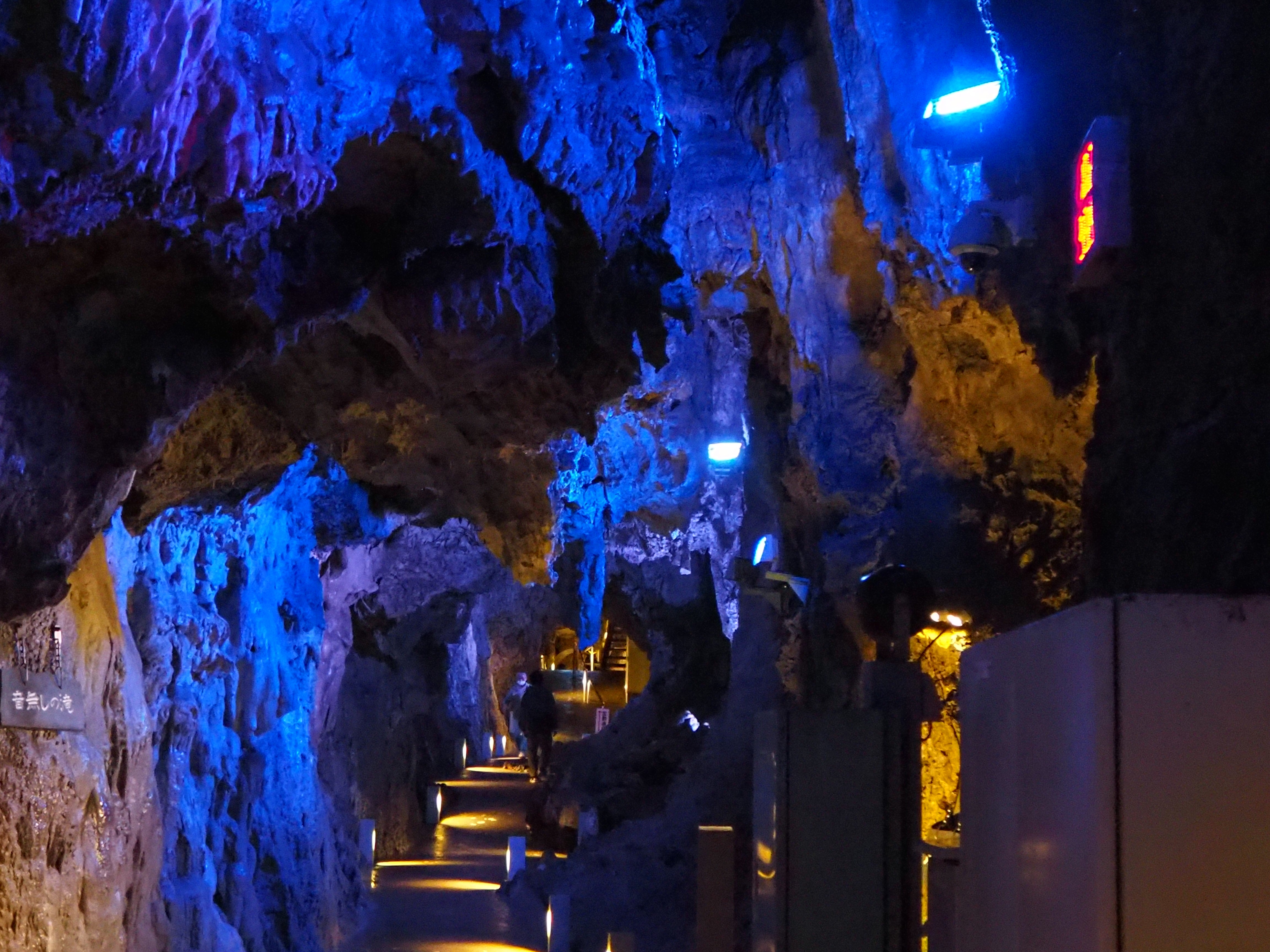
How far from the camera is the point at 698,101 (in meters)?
11.3

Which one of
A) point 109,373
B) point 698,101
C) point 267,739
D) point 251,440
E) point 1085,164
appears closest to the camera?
point 1085,164

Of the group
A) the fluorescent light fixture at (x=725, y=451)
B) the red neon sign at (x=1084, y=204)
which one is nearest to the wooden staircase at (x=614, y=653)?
the fluorescent light fixture at (x=725, y=451)

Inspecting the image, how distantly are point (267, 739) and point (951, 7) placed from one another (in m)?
8.58

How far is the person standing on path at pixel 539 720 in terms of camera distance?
2011 centimetres

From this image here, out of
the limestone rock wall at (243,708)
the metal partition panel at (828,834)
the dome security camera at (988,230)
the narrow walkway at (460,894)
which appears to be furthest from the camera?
the narrow walkway at (460,894)

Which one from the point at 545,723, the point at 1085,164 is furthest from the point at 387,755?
the point at 1085,164

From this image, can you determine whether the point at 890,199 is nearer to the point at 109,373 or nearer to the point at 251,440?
the point at 251,440

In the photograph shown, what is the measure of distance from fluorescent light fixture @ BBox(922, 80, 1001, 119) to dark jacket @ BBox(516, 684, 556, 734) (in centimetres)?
1416

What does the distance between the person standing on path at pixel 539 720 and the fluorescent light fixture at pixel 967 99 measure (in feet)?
46.3

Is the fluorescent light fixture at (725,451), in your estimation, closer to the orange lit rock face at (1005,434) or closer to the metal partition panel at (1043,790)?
the orange lit rock face at (1005,434)

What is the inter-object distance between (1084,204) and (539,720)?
662 inches

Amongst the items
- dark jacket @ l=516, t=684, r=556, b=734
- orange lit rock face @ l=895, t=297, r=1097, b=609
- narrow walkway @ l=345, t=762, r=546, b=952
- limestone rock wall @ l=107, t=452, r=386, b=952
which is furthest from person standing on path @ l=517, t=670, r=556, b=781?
orange lit rock face @ l=895, t=297, r=1097, b=609

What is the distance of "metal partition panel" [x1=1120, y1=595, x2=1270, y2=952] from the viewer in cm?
162

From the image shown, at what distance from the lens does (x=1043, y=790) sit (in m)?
1.90
